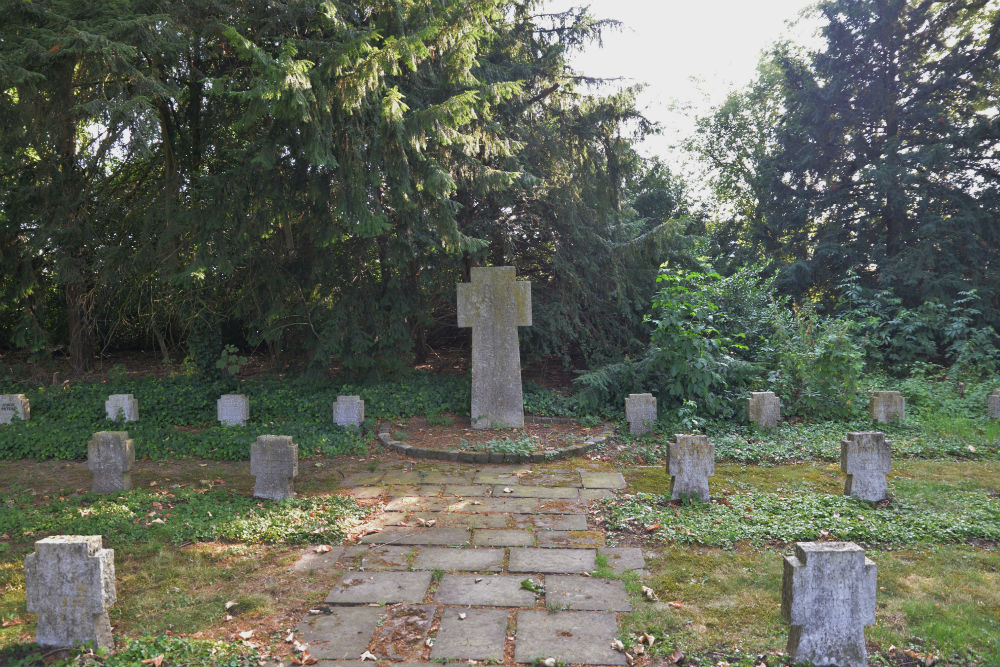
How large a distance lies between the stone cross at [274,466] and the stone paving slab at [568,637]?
2.95 m

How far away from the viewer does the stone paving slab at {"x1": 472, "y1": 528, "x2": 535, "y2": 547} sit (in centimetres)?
470

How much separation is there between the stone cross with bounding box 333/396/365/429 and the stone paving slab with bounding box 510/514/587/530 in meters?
3.83

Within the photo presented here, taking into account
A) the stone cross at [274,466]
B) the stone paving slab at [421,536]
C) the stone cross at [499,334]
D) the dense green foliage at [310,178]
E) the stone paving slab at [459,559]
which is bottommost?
the stone paving slab at [459,559]

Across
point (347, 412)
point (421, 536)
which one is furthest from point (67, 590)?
point (347, 412)

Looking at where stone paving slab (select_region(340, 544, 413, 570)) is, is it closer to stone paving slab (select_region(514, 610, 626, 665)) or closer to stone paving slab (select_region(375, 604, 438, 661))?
stone paving slab (select_region(375, 604, 438, 661))

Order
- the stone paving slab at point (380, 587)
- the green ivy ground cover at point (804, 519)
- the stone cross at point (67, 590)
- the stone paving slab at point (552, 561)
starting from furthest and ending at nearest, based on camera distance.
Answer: the green ivy ground cover at point (804, 519) < the stone paving slab at point (552, 561) < the stone paving slab at point (380, 587) < the stone cross at point (67, 590)

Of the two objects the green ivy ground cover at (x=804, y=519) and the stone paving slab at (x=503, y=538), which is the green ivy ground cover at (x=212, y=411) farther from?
the green ivy ground cover at (x=804, y=519)

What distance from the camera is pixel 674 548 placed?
4.55m

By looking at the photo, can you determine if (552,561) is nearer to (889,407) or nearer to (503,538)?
(503,538)

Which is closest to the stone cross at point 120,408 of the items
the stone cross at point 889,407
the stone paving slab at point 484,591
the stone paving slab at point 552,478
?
the stone paving slab at point 552,478

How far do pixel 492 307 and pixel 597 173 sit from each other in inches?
147

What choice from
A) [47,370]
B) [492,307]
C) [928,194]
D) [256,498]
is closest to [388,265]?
[492,307]

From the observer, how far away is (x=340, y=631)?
344cm

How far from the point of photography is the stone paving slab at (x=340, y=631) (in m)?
3.22
